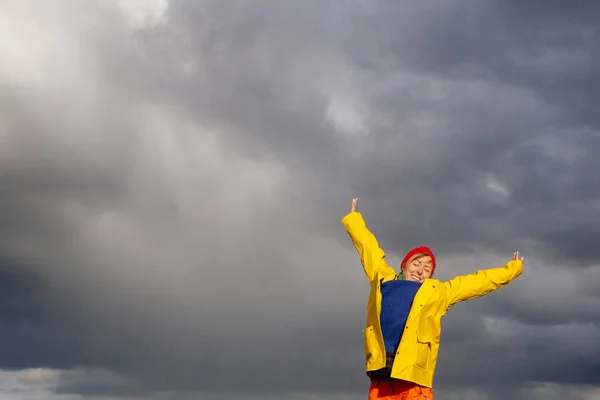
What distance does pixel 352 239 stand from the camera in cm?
1795

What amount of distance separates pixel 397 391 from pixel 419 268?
2.84 m

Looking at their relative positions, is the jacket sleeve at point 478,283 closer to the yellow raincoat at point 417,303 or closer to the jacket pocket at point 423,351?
the yellow raincoat at point 417,303

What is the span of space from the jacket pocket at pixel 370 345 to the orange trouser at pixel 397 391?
21.0 inches

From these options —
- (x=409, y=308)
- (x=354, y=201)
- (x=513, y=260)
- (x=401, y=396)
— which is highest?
(x=354, y=201)

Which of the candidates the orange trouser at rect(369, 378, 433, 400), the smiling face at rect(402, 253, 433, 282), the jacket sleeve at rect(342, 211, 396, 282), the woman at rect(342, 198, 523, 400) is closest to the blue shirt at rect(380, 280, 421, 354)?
the woman at rect(342, 198, 523, 400)

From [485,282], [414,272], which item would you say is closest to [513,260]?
[485,282]

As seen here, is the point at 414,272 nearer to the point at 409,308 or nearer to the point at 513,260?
the point at 409,308

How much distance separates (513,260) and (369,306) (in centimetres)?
374

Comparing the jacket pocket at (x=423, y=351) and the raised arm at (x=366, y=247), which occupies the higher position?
the raised arm at (x=366, y=247)

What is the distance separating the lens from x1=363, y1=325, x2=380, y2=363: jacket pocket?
16.6m

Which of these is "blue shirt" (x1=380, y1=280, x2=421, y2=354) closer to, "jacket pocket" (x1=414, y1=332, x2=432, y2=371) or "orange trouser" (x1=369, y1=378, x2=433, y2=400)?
"jacket pocket" (x1=414, y1=332, x2=432, y2=371)

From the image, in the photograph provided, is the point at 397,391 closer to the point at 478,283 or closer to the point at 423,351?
the point at 423,351

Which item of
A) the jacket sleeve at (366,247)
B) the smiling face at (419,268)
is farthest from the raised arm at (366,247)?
the smiling face at (419,268)

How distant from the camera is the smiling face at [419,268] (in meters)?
17.6
